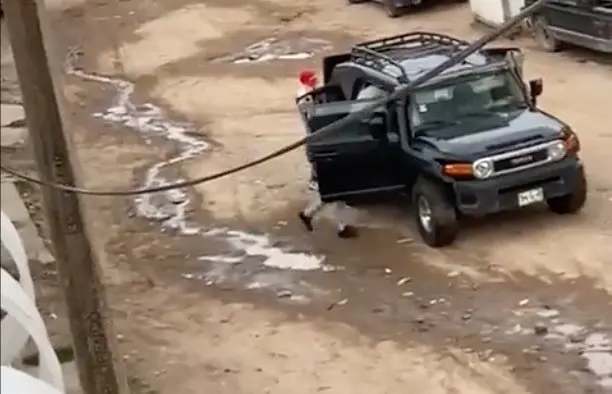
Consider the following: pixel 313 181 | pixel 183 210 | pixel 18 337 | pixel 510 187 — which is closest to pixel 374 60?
pixel 313 181

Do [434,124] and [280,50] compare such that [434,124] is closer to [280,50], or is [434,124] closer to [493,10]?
[493,10]

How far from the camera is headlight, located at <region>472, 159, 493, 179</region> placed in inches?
88.7

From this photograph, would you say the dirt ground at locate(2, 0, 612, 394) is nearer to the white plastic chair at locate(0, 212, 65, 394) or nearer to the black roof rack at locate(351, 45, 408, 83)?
the black roof rack at locate(351, 45, 408, 83)

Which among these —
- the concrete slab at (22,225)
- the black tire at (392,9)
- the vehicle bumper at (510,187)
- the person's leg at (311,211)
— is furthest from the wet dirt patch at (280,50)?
the concrete slab at (22,225)

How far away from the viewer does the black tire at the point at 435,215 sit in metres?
2.27

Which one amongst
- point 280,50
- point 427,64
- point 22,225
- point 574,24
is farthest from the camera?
point 280,50

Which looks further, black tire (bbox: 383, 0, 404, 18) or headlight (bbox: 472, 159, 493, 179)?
black tire (bbox: 383, 0, 404, 18)

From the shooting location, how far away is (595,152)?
8.30 ft

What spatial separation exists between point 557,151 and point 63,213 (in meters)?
1.25

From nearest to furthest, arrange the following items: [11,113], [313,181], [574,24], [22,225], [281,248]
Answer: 1. [11,113]
2. [22,225]
3. [281,248]
4. [313,181]
5. [574,24]

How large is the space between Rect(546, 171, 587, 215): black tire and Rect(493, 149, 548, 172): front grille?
89 millimetres

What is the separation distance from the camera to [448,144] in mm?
2283

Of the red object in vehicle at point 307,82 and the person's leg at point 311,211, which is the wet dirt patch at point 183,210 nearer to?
the person's leg at point 311,211

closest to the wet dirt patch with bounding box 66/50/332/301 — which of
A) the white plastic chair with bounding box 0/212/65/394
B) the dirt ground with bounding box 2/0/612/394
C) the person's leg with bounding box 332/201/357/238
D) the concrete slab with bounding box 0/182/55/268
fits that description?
the dirt ground with bounding box 2/0/612/394
